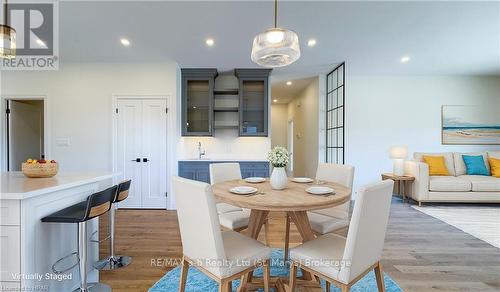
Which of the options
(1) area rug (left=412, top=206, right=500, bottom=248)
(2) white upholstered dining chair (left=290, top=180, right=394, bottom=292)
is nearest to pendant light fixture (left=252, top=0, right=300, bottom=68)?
(2) white upholstered dining chair (left=290, top=180, right=394, bottom=292)

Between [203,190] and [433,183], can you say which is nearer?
[203,190]

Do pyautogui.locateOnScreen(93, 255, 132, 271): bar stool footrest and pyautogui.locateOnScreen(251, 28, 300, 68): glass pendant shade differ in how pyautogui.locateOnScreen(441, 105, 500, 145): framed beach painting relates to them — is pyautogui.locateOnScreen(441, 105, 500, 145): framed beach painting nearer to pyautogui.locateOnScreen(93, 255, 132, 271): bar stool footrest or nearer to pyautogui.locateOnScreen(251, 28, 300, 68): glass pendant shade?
pyautogui.locateOnScreen(251, 28, 300, 68): glass pendant shade

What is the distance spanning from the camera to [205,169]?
12.8 feet

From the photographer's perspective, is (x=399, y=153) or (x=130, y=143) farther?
(x=399, y=153)

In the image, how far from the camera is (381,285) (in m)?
1.37

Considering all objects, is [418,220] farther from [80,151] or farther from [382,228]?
[80,151]

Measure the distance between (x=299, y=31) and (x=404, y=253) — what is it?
2922 mm

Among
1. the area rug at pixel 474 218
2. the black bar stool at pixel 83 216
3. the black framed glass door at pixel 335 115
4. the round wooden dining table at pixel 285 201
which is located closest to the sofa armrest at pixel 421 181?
the area rug at pixel 474 218

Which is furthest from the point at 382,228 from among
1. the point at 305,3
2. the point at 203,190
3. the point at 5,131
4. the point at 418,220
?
the point at 5,131

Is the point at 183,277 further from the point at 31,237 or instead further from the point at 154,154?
the point at 154,154

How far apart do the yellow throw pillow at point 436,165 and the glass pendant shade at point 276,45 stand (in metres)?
4.07

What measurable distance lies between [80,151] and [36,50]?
1.72 m

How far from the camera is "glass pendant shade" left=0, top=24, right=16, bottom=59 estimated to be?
187 cm

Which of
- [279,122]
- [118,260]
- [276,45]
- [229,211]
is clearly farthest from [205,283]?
[279,122]
